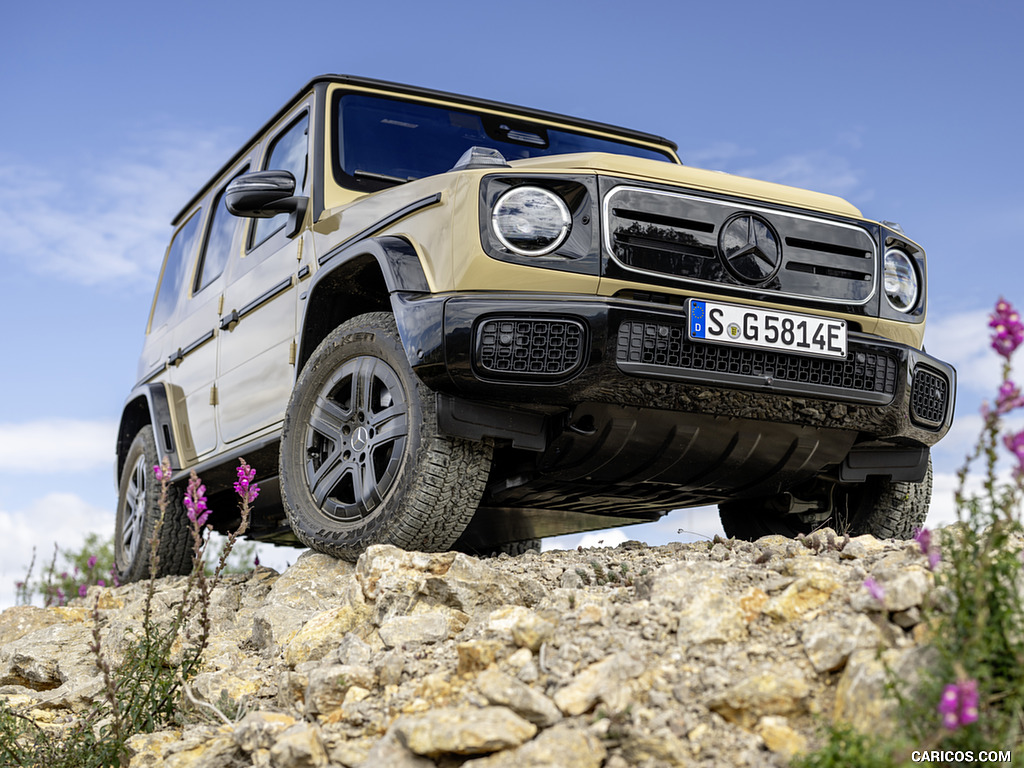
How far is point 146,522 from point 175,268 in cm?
193

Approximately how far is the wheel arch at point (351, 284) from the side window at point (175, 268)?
2763 mm

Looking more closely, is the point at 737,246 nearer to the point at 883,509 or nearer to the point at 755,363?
the point at 755,363

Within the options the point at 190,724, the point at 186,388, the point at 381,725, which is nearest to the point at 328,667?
the point at 381,725

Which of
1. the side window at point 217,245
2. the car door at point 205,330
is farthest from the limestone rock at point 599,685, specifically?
the side window at point 217,245

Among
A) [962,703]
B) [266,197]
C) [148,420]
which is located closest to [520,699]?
[962,703]

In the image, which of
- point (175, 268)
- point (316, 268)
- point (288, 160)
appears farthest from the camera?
point (175, 268)

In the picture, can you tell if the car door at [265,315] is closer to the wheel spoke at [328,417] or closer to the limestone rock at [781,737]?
the wheel spoke at [328,417]

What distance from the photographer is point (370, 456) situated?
3.75 m

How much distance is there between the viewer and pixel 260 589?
4.71 meters

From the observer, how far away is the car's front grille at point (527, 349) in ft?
10.8

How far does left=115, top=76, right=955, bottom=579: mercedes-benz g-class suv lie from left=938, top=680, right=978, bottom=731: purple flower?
1633mm

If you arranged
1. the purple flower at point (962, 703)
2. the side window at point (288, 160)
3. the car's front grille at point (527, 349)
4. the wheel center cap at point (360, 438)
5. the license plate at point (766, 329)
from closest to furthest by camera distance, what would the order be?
1. the purple flower at point (962, 703)
2. the car's front grille at point (527, 349)
3. the license plate at point (766, 329)
4. the wheel center cap at point (360, 438)
5. the side window at point (288, 160)

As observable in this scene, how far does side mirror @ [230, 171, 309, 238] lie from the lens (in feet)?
14.8

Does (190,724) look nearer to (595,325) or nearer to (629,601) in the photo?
(629,601)
